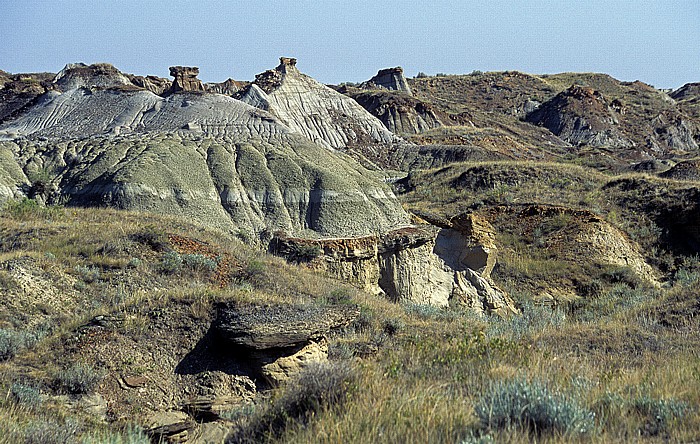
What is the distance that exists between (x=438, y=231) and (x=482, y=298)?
305 cm

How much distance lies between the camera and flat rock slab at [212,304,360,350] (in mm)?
10492

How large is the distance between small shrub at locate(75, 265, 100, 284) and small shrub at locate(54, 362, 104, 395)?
18.6 ft

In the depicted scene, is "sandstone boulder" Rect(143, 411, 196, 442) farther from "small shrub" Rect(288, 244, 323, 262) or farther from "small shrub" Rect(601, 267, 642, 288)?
"small shrub" Rect(601, 267, 642, 288)

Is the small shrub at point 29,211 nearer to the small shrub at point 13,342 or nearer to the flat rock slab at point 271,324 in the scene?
the small shrub at point 13,342

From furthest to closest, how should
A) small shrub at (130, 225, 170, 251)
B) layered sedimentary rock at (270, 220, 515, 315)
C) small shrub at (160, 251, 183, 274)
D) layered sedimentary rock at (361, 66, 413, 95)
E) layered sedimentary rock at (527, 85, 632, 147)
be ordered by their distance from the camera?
layered sedimentary rock at (361, 66, 413, 95) < layered sedimentary rock at (527, 85, 632, 147) < layered sedimentary rock at (270, 220, 515, 315) < small shrub at (130, 225, 170, 251) < small shrub at (160, 251, 183, 274)

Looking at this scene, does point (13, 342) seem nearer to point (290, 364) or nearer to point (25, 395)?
point (25, 395)

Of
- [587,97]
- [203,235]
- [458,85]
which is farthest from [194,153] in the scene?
[458,85]

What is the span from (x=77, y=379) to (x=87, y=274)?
245 inches

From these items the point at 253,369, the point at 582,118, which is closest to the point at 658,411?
the point at 253,369

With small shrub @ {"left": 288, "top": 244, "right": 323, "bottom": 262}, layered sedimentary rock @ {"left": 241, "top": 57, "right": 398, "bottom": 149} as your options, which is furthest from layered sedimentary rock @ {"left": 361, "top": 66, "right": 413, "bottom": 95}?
small shrub @ {"left": 288, "top": 244, "right": 323, "bottom": 262}

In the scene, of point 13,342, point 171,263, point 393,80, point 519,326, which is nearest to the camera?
point 13,342

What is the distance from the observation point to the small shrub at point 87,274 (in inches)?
595

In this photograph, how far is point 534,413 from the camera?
199 inches

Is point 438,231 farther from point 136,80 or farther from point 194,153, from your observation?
point 136,80
